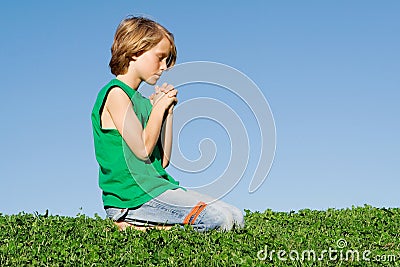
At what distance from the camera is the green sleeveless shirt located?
6.52 metres

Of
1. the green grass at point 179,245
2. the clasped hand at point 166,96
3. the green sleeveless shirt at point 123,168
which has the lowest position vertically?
the green grass at point 179,245

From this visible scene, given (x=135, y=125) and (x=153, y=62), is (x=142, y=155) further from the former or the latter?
(x=153, y=62)

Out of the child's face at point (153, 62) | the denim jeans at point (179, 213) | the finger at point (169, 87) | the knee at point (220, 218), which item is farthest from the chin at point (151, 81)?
the knee at point (220, 218)

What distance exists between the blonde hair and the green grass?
177 cm

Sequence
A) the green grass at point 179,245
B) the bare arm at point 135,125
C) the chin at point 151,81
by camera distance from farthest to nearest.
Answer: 1. the chin at point 151,81
2. the bare arm at point 135,125
3. the green grass at point 179,245

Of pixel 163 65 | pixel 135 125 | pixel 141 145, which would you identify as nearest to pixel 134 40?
pixel 163 65

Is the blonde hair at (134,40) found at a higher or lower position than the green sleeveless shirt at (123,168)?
higher

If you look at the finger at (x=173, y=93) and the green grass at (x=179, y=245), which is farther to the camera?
the finger at (x=173, y=93)

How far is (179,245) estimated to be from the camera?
228 inches

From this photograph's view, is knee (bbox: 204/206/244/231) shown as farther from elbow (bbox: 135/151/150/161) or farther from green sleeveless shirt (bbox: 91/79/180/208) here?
elbow (bbox: 135/151/150/161)

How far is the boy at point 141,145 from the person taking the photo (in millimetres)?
6445

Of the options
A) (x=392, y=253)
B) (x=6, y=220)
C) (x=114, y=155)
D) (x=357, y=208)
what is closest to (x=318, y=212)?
(x=357, y=208)

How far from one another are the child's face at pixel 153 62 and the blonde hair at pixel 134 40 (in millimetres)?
48

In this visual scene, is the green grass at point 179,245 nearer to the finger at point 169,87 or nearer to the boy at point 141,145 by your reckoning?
the boy at point 141,145
